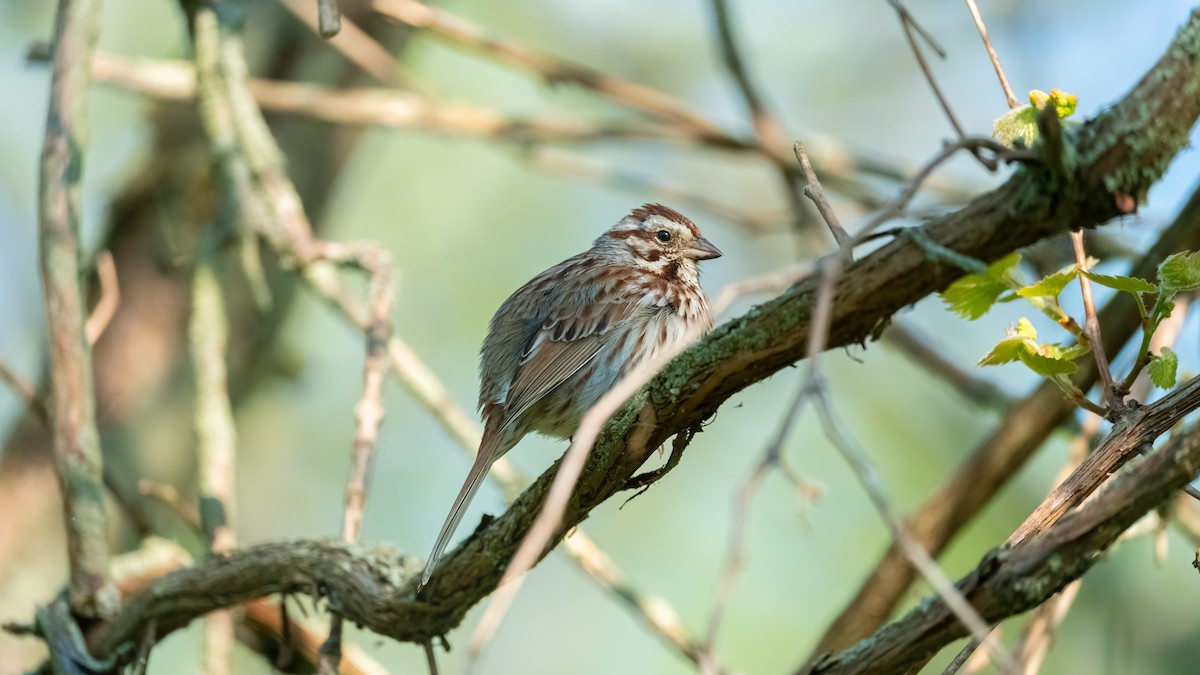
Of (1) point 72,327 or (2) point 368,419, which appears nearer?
(2) point 368,419

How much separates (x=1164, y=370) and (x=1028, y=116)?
0.57 meters

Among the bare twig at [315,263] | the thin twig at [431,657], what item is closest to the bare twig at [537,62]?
the bare twig at [315,263]

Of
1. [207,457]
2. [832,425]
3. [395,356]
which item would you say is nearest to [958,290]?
[832,425]

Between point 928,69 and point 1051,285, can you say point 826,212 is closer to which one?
point 928,69

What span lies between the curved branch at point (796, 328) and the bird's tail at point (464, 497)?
0.05 m

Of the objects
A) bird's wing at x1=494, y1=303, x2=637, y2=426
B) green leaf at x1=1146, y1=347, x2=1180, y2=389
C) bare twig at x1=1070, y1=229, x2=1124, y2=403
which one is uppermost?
bird's wing at x1=494, y1=303, x2=637, y2=426

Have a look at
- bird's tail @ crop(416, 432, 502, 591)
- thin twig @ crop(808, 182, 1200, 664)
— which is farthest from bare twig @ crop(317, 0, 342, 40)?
thin twig @ crop(808, 182, 1200, 664)

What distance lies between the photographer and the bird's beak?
450cm

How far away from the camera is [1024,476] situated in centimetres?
690

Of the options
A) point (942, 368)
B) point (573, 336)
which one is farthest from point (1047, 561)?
point (942, 368)

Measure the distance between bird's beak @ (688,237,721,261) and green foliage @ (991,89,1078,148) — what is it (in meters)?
2.27

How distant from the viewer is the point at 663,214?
470 cm

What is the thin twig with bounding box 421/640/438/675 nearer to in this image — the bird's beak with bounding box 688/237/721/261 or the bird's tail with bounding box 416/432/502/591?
the bird's tail with bounding box 416/432/502/591

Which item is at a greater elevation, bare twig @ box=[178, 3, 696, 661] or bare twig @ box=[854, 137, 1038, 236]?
bare twig @ box=[178, 3, 696, 661]
